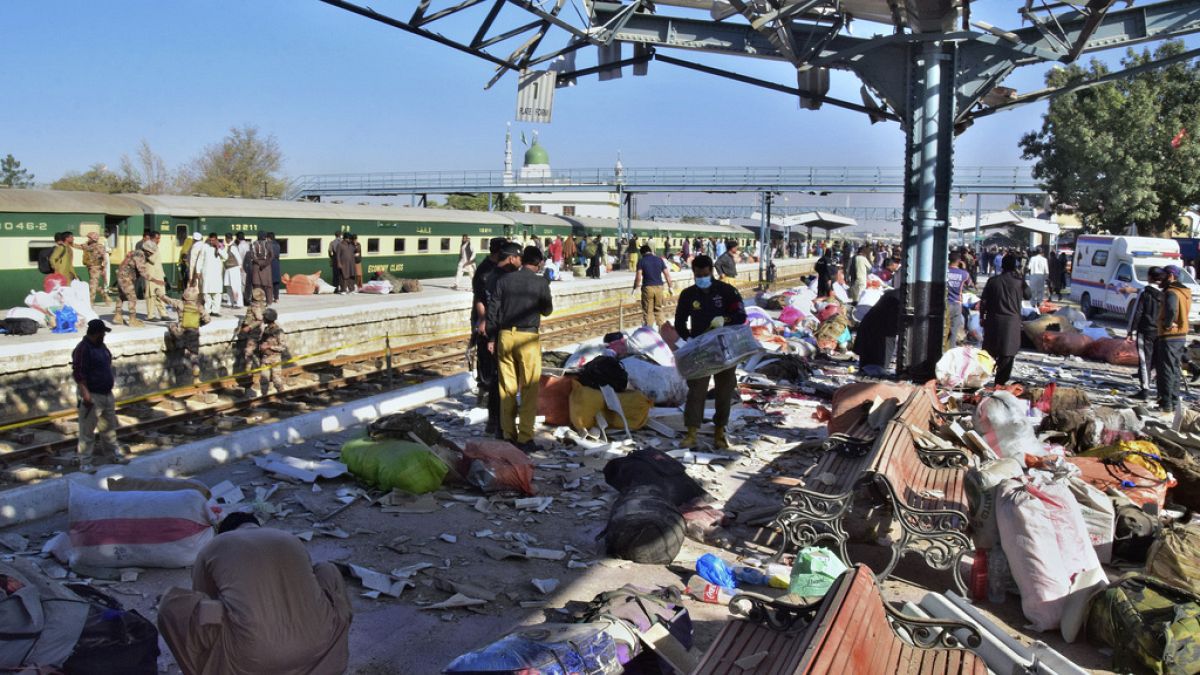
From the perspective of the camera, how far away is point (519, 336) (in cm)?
866

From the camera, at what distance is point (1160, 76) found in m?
33.2

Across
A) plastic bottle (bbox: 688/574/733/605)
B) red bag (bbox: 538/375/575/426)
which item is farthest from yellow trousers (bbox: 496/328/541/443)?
plastic bottle (bbox: 688/574/733/605)

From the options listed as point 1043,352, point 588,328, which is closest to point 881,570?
point 1043,352

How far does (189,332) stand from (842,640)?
1323 centimetres

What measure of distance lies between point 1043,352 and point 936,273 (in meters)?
7.25

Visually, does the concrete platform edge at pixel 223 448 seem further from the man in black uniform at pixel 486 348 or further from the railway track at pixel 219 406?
the railway track at pixel 219 406

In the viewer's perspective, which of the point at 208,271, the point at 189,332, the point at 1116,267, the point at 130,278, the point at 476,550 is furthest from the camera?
the point at 1116,267

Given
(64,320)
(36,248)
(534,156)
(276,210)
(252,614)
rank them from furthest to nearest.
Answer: (534,156)
(276,210)
(36,248)
(64,320)
(252,614)

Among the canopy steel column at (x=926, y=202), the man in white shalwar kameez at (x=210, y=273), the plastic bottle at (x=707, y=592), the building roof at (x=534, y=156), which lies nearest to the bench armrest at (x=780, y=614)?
the plastic bottle at (x=707, y=592)

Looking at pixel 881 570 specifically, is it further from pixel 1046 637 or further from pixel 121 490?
→ pixel 121 490

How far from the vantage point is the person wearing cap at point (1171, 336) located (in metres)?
11.1

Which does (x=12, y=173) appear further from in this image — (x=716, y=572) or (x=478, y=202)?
(x=716, y=572)

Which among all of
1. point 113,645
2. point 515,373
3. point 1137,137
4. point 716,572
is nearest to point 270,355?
point 515,373

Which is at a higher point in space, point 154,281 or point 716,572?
point 154,281
